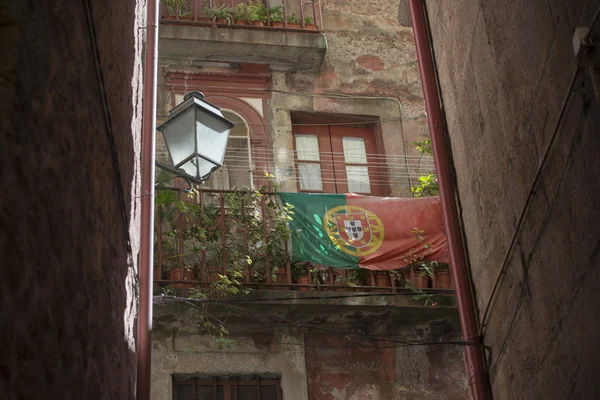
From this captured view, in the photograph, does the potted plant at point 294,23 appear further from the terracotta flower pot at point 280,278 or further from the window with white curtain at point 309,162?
the terracotta flower pot at point 280,278

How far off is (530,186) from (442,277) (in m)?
5.78

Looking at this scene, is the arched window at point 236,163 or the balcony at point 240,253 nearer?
the balcony at point 240,253

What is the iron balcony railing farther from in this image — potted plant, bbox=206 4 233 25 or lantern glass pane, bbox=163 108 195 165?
lantern glass pane, bbox=163 108 195 165

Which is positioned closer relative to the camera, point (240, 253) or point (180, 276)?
point (180, 276)

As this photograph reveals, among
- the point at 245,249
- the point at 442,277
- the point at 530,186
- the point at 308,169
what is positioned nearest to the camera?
the point at 530,186

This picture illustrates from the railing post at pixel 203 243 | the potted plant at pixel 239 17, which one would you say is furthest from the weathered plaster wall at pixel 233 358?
the potted plant at pixel 239 17

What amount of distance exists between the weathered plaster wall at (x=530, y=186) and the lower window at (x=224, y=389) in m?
4.25

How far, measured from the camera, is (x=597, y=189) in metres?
3.79

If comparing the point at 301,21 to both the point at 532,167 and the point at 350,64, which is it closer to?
the point at 350,64

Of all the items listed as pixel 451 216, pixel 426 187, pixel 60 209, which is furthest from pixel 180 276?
pixel 60 209

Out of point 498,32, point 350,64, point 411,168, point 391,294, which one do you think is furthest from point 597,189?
point 350,64

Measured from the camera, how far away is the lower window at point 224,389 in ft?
31.9

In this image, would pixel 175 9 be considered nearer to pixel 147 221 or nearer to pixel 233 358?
pixel 233 358

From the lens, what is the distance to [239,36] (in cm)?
1210
